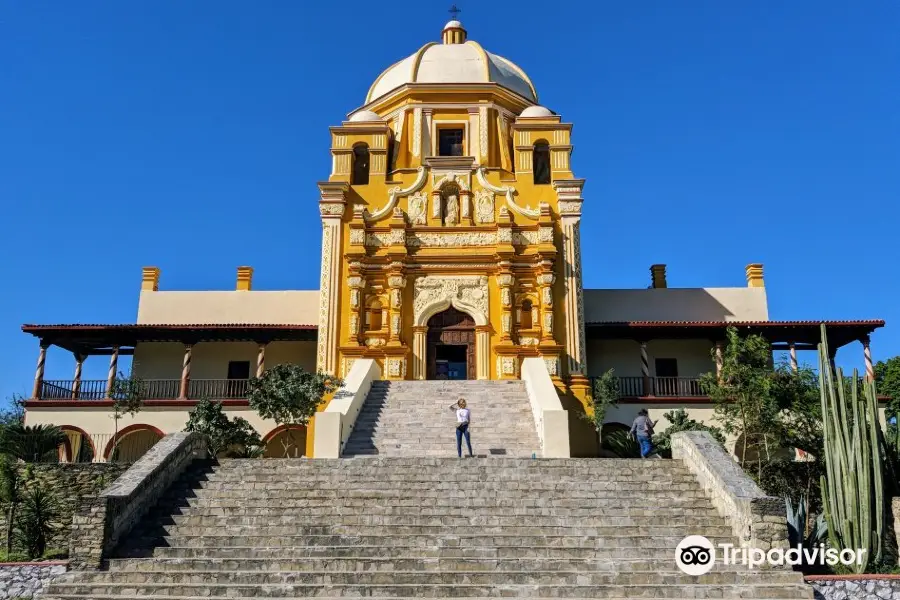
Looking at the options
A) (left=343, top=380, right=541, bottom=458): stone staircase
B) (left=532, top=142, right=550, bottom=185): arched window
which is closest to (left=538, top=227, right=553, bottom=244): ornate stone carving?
(left=532, top=142, right=550, bottom=185): arched window

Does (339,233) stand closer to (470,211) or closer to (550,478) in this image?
(470,211)

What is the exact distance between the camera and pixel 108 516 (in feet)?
39.4

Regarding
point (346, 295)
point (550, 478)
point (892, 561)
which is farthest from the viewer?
point (346, 295)

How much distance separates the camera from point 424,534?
1234 cm

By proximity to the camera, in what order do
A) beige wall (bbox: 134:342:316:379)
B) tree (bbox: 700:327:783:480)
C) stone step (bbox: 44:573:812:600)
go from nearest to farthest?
1. stone step (bbox: 44:573:812:600)
2. tree (bbox: 700:327:783:480)
3. beige wall (bbox: 134:342:316:379)

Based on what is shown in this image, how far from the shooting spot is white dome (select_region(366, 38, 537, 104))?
29547 millimetres

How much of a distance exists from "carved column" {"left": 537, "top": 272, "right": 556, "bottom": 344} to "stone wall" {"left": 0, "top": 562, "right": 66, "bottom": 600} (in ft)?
50.8

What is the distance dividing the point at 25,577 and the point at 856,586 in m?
12.1

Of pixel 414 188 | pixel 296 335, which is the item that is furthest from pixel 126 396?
pixel 414 188

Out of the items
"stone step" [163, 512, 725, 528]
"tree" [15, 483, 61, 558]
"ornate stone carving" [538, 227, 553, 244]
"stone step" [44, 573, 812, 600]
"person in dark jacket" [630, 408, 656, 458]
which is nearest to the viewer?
"stone step" [44, 573, 812, 600]

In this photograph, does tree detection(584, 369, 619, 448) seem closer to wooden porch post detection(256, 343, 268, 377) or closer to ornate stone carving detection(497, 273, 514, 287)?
ornate stone carving detection(497, 273, 514, 287)

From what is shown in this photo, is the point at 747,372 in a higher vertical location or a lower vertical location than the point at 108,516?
higher

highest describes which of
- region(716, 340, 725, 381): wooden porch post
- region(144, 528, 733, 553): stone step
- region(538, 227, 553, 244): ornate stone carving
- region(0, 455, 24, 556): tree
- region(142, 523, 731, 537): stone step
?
region(538, 227, 553, 244): ornate stone carving

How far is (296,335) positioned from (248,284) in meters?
5.39
